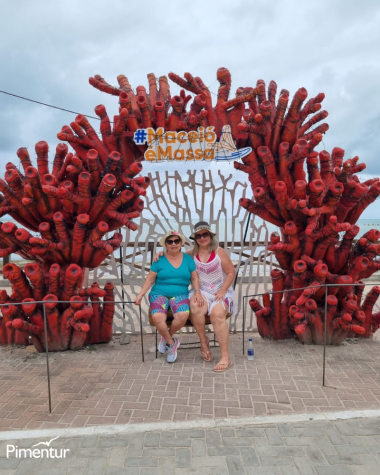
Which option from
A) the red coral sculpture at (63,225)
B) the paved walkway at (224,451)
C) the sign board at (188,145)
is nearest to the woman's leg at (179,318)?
the red coral sculpture at (63,225)

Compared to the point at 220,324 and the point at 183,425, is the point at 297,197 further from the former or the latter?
the point at 183,425

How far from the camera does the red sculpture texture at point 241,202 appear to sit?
4441 mm

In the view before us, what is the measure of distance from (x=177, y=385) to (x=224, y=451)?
1.14 metres

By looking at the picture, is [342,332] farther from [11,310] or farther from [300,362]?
[11,310]

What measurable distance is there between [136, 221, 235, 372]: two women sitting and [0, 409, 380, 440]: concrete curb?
3.32 ft

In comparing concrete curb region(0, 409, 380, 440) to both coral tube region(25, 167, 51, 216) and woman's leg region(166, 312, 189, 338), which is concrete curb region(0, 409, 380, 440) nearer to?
woman's leg region(166, 312, 189, 338)

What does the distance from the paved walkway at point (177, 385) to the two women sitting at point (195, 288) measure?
38 centimetres

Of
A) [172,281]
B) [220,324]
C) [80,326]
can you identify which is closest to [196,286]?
[172,281]

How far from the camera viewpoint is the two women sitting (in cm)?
407

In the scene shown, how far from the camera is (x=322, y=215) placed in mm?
4695

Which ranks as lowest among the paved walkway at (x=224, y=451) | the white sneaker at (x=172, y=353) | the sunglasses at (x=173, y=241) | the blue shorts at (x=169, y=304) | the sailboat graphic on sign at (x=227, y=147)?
the paved walkway at (x=224, y=451)

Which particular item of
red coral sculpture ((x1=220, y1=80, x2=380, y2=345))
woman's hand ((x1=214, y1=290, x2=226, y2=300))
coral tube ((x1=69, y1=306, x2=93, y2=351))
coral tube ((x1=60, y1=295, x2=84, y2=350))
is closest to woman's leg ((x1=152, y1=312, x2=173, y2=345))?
woman's hand ((x1=214, y1=290, x2=226, y2=300))

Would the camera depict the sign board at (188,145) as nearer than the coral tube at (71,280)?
No

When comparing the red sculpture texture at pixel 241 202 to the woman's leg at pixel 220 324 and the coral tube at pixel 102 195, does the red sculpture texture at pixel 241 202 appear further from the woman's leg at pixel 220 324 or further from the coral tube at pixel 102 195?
the woman's leg at pixel 220 324
